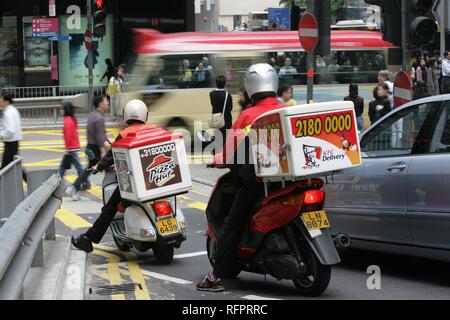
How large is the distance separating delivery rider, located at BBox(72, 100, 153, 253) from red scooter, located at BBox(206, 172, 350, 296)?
6.85ft

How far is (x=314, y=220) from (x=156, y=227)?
208 cm

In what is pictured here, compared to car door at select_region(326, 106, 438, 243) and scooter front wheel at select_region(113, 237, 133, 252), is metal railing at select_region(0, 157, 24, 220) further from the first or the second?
car door at select_region(326, 106, 438, 243)

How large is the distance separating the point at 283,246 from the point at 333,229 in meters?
1.42

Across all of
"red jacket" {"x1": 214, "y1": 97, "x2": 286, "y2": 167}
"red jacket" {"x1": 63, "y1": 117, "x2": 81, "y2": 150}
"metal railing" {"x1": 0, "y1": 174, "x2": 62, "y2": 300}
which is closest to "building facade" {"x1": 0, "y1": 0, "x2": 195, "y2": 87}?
"red jacket" {"x1": 63, "y1": 117, "x2": 81, "y2": 150}

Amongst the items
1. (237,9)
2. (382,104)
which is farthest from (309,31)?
(237,9)

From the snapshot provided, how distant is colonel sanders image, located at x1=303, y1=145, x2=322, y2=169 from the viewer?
6.60 m

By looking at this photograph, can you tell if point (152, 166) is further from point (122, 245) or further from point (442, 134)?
point (442, 134)

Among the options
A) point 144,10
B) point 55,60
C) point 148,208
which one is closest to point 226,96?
point 148,208

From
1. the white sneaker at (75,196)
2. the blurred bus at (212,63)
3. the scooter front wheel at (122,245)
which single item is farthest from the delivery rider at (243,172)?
the blurred bus at (212,63)

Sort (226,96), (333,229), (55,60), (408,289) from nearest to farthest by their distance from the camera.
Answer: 1. (408,289)
2. (333,229)
3. (226,96)
4. (55,60)

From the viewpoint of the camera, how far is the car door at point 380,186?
7.46m

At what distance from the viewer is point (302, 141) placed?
260 inches

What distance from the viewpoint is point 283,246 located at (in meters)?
6.76

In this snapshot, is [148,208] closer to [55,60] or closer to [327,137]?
[327,137]
